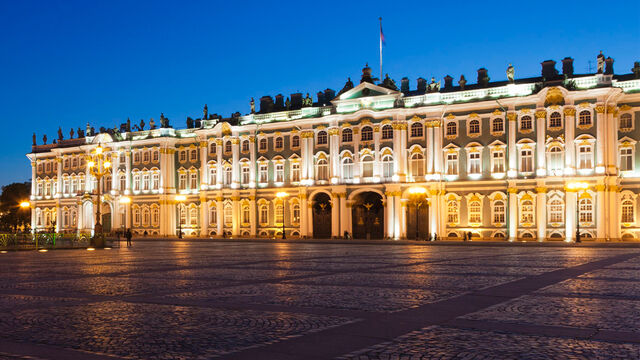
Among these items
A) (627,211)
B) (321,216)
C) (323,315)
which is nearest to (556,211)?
(627,211)

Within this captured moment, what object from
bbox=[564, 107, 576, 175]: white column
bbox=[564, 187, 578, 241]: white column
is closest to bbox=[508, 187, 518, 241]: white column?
bbox=[564, 187, 578, 241]: white column

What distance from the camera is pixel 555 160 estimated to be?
52125 millimetres

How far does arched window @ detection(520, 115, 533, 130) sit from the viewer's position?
53062 mm

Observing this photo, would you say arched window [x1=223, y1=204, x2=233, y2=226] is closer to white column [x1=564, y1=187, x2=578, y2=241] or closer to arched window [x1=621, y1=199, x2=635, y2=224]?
white column [x1=564, y1=187, x2=578, y2=241]

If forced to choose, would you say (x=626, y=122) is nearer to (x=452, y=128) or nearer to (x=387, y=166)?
(x=452, y=128)

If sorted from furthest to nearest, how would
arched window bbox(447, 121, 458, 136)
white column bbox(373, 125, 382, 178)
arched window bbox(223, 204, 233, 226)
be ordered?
1. arched window bbox(223, 204, 233, 226)
2. white column bbox(373, 125, 382, 178)
3. arched window bbox(447, 121, 458, 136)

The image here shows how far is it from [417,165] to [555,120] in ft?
39.1

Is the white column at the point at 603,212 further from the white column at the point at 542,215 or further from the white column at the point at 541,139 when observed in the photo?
the white column at the point at 541,139

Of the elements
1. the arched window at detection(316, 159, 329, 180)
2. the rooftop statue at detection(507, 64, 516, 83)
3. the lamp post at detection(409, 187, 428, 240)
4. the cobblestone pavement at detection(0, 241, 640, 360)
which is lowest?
the cobblestone pavement at detection(0, 241, 640, 360)

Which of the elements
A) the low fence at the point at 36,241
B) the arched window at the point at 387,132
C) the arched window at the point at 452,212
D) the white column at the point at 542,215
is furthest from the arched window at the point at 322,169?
the low fence at the point at 36,241

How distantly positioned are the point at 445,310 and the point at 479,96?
44.9m

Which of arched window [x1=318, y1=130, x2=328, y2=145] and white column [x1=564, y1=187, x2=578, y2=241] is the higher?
arched window [x1=318, y1=130, x2=328, y2=145]

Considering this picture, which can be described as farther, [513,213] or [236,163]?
[236,163]

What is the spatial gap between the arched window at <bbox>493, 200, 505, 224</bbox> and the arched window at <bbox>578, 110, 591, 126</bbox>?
8.83 meters
